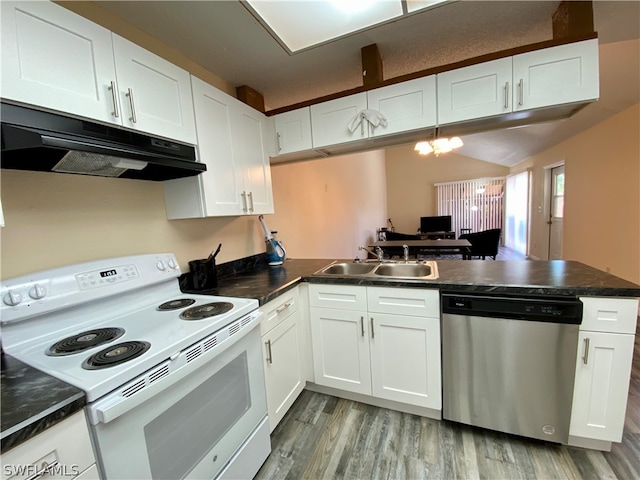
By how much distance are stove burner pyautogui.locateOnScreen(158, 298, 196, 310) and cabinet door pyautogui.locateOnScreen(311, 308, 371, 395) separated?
0.78 metres

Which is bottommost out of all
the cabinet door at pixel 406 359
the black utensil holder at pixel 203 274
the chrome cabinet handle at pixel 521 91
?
A: the cabinet door at pixel 406 359

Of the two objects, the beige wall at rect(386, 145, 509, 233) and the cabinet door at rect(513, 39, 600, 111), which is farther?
the beige wall at rect(386, 145, 509, 233)

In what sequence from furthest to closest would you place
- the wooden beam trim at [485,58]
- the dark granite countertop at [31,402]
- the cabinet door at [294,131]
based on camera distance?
1. the cabinet door at [294,131]
2. the wooden beam trim at [485,58]
3. the dark granite countertop at [31,402]

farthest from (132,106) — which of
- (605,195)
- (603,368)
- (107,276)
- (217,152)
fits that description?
(605,195)

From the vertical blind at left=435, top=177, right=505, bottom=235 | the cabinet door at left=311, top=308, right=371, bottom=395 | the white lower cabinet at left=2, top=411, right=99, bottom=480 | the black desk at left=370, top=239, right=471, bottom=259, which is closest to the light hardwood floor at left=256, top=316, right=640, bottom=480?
the cabinet door at left=311, top=308, right=371, bottom=395

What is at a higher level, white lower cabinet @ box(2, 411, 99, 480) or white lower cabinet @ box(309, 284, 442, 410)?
white lower cabinet @ box(2, 411, 99, 480)

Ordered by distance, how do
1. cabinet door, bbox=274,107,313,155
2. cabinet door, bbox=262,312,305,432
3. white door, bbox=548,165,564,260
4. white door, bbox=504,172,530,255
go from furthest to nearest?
white door, bbox=504,172,530,255, white door, bbox=548,165,564,260, cabinet door, bbox=274,107,313,155, cabinet door, bbox=262,312,305,432

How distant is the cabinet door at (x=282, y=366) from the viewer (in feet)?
4.96

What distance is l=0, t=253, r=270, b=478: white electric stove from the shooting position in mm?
794

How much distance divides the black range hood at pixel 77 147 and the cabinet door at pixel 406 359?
4.73 ft

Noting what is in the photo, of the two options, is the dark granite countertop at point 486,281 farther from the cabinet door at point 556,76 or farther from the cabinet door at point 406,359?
the cabinet door at point 556,76

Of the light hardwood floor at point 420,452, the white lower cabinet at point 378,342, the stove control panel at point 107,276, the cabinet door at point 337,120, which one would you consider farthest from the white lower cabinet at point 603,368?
the stove control panel at point 107,276

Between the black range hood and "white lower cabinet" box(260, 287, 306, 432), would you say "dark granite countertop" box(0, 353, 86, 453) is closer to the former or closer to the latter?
the black range hood

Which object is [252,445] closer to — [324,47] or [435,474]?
[435,474]
